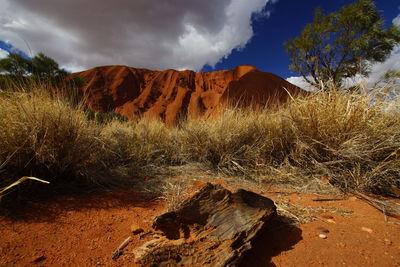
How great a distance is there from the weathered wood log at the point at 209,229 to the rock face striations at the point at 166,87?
19279 mm

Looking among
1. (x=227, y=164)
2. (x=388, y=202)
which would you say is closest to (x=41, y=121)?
(x=227, y=164)

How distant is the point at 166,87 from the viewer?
26.0 m

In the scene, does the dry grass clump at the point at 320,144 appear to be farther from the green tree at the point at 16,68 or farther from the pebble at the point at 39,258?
the green tree at the point at 16,68

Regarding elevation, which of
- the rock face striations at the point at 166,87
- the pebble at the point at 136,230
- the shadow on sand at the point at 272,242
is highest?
the rock face striations at the point at 166,87

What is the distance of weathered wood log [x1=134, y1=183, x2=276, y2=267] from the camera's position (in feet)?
2.81

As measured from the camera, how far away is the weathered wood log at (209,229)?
856 mm

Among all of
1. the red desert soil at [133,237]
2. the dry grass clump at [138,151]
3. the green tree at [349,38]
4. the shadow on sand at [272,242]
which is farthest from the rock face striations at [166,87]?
the shadow on sand at [272,242]

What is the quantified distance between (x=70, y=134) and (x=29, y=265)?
47.3 inches

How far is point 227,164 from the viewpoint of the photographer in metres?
2.59

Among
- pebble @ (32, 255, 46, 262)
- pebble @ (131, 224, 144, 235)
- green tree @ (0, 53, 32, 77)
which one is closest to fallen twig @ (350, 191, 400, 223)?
pebble @ (131, 224, 144, 235)

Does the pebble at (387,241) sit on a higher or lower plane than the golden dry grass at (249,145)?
lower

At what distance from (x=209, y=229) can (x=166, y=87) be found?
87.5 feet

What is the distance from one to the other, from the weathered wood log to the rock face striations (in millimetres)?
19279

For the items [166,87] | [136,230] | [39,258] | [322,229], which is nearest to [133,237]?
[136,230]
